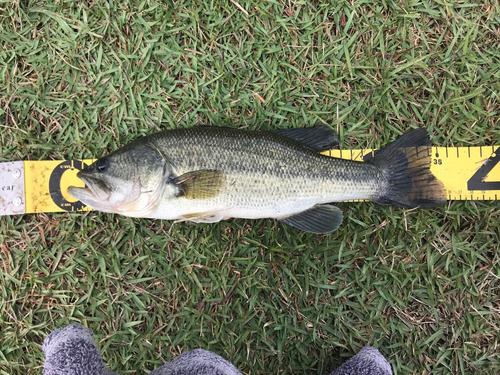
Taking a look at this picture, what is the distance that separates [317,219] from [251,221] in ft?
2.00

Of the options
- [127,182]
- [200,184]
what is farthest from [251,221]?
[127,182]

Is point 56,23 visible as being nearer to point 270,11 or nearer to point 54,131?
point 54,131

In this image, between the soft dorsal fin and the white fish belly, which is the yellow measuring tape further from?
the white fish belly

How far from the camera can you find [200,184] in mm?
2574

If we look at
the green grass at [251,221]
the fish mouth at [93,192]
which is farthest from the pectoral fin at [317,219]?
the fish mouth at [93,192]

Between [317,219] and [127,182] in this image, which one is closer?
[127,182]

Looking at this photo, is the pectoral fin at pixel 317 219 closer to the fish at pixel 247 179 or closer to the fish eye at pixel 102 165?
the fish at pixel 247 179

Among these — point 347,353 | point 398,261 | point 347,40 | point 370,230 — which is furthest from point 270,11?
point 347,353

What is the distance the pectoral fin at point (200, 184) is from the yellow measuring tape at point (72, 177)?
1.12m

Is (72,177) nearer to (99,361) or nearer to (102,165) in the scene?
(102,165)

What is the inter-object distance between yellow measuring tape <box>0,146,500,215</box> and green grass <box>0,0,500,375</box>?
0.12 meters

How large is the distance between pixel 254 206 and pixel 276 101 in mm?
1094

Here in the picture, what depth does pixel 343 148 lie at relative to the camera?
10.2 feet

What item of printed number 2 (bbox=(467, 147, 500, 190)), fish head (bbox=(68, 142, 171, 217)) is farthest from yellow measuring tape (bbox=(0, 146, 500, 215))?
fish head (bbox=(68, 142, 171, 217))
